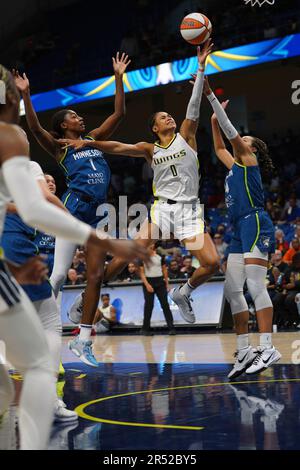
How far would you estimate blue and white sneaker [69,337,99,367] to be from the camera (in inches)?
245

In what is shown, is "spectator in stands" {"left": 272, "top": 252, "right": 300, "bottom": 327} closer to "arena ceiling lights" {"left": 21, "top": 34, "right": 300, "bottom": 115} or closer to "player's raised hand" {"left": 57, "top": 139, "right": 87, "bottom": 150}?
"arena ceiling lights" {"left": 21, "top": 34, "right": 300, "bottom": 115}

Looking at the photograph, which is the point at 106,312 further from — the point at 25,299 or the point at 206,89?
the point at 25,299

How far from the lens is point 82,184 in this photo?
21.7 ft

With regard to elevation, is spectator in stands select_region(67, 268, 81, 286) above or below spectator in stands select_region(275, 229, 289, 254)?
below

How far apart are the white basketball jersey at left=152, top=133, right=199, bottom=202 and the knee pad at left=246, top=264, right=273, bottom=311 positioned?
946 millimetres

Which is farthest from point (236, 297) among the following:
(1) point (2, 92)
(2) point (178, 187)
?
(1) point (2, 92)

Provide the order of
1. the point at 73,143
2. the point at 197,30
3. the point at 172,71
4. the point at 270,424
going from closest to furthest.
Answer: the point at 270,424 < the point at 73,143 < the point at 197,30 < the point at 172,71

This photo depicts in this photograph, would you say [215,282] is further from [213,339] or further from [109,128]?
[109,128]

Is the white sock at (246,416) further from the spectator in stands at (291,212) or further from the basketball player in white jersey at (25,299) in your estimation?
the spectator in stands at (291,212)

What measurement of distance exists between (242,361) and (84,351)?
1.56 metres

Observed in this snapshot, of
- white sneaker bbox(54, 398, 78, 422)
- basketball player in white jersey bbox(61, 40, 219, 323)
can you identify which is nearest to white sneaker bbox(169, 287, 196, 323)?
basketball player in white jersey bbox(61, 40, 219, 323)

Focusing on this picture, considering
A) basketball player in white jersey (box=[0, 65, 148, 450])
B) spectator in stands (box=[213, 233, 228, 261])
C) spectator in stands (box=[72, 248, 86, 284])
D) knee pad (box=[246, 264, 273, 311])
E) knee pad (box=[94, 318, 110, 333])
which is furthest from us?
spectator in stands (box=[72, 248, 86, 284])

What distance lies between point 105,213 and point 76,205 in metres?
0.55
